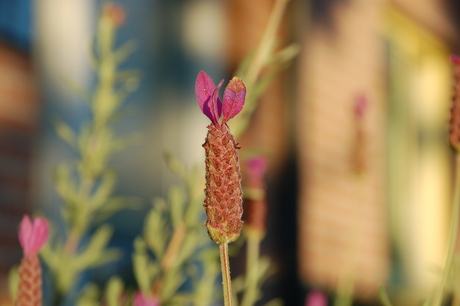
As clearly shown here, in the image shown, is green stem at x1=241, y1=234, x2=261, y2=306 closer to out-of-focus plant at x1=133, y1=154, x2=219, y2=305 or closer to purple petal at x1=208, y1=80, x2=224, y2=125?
out-of-focus plant at x1=133, y1=154, x2=219, y2=305

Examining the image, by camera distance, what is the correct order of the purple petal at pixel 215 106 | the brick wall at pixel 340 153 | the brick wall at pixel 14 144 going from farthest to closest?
the brick wall at pixel 340 153
the brick wall at pixel 14 144
the purple petal at pixel 215 106

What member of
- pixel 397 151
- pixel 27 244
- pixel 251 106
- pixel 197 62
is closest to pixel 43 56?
pixel 197 62

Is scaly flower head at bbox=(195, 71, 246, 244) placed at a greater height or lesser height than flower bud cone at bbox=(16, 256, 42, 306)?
greater

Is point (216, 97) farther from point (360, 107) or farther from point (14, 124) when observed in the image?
point (14, 124)

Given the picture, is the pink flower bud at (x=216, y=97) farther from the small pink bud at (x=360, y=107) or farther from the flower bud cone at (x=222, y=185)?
the small pink bud at (x=360, y=107)

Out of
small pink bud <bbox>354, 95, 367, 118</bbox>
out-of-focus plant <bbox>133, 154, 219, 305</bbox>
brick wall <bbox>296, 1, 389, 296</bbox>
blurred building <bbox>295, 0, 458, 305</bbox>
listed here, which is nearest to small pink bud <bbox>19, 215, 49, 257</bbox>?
out-of-focus plant <bbox>133, 154, 219, 305</bbox>

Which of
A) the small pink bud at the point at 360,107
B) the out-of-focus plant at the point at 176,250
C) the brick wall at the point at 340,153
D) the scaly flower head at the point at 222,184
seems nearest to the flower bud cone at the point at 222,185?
the scaly flower head at the point at 222,184

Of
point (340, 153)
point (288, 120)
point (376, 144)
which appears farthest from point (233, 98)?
point (376, 144)
